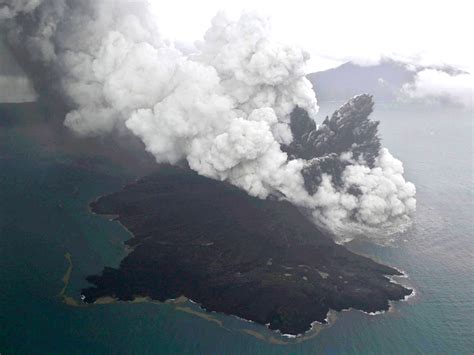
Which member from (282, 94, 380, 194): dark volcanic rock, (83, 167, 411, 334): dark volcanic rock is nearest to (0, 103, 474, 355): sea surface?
(83, 167, 411, 334): dark volcanic rock

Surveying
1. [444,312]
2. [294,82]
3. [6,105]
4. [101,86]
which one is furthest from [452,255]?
[6,105]

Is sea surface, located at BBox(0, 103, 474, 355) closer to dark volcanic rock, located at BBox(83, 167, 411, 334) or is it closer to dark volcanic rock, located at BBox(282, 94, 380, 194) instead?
dark volcanic rock, located at BBox(83, 167, 411, 334)

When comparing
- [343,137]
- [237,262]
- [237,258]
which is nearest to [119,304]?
[237,262]

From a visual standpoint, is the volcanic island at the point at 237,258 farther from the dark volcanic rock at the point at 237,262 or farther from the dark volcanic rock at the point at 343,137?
the dark volcanic rock at the point at 343,137

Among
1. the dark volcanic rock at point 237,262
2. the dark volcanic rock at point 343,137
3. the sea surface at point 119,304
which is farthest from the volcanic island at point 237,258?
the sea surface at point 119,304

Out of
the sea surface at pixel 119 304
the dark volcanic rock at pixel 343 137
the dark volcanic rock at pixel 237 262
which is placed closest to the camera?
the sea surface at pixel 119 304

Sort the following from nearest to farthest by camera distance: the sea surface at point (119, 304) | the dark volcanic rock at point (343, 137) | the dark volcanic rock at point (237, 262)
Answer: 1. the sea surface at point (119, 304)
2. the dark volcanic rock at point (237, 262)
3. the dark volcanic rock at point (343, 137)
